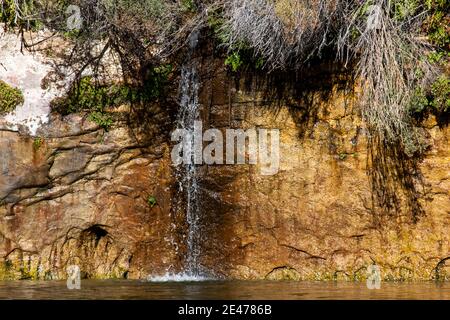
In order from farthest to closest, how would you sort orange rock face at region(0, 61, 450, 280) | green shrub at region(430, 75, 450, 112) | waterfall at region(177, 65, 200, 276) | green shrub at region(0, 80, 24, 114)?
waterfall at region(177, 65, 200, 276)
green shrub at region(0, 80, 24, 114)
orange rock face at region(0, 61, 450, 280)
green shrub at region(430, 75, 450, 112)

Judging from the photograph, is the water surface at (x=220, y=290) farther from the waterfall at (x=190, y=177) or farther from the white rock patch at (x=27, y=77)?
the white rock patch at (x=27, y=77)

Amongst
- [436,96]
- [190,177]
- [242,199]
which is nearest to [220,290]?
[242,199]

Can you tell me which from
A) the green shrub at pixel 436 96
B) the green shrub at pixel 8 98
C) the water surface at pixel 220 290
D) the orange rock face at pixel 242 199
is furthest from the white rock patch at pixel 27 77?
the green shrub at pixel 436 96

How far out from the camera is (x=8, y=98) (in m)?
12.2

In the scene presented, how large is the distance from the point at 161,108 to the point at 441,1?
4312 millimetres

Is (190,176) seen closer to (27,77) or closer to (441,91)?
(27,77)

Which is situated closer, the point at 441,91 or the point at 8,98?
the point at 441,91

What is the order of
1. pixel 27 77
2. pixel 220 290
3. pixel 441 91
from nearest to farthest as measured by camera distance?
pixel 220 290
pixel 441 91
pixel 27 77

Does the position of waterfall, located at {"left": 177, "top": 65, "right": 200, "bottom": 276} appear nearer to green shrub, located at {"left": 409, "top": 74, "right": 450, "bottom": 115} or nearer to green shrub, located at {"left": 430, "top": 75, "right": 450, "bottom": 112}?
green shrub, located at {"left": 409, "top": 74, "right": 450, "bottom": 115}

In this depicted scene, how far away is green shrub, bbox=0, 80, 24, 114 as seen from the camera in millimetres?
12164

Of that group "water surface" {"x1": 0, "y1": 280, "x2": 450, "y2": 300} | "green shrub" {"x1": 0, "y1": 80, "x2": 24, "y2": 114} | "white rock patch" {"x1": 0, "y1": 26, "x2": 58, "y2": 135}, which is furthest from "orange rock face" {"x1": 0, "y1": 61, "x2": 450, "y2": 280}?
"water surface" {"x1": 0, "y1": 280, "x2": 450, "y2": 300}

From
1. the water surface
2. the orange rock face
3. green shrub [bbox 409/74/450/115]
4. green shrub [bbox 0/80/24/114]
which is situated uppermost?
green shrub [bbox 0/80/24/114]

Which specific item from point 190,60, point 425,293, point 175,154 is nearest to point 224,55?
point 190,60
